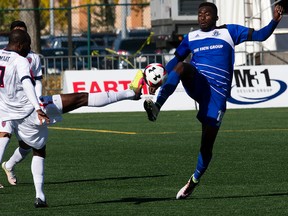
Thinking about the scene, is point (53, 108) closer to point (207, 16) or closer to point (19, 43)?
point (19, 43)

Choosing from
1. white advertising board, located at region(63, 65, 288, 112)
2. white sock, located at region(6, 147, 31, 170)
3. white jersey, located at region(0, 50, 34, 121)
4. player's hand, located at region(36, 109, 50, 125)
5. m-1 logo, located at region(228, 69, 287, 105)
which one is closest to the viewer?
player's hand, located at region(36, 109, 50, 125)

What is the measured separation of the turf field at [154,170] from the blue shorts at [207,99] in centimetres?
92

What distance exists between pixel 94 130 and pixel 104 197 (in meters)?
→ 10.5

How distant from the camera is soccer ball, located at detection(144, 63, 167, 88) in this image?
460 inches

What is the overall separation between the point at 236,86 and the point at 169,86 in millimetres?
16454

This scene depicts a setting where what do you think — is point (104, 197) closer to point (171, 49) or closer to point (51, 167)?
point (51, 167)

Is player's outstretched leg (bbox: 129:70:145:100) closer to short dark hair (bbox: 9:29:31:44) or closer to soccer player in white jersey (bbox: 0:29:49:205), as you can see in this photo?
soccer player in white jersey (bbox: 0:29:49:205)

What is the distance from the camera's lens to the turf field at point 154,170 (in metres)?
11.7

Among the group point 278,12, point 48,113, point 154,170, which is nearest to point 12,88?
point 48,113

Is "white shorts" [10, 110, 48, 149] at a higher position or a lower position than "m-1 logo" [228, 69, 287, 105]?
higher

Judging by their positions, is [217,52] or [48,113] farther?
[217,52]

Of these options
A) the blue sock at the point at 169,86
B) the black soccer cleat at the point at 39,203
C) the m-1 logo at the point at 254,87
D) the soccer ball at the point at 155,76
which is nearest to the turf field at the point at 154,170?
the black soccer cleat at the point at 39,203

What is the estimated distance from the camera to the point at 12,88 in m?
11.7

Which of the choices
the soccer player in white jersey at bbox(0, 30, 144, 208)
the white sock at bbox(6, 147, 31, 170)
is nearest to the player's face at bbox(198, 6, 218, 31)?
the soccer player in white jersey at bbox(0, 30, 144, 208)
